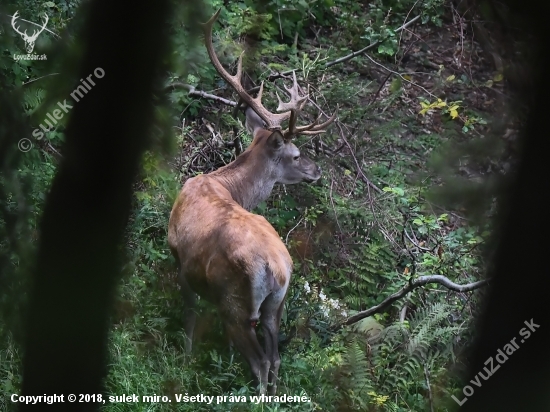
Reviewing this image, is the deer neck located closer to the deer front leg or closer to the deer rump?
the deer rump

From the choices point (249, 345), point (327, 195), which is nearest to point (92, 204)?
point (249, 345)

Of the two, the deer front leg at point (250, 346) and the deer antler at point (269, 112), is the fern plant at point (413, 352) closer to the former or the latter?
the deer front leg at point (250, 346)

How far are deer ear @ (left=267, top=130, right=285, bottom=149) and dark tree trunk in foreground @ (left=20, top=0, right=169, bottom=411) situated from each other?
4294mm

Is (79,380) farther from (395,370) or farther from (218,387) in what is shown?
(395,370)

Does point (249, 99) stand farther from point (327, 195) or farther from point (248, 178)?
point (327, 195)

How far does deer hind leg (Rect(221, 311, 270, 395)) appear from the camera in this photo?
5469 mm

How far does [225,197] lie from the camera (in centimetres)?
638

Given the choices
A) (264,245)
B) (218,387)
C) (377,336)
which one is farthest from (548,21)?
(377,336)

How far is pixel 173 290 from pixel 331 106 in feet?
11.5

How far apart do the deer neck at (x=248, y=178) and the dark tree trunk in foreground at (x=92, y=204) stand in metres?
4.08

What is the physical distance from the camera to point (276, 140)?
282 inches

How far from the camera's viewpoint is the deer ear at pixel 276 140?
7.11 meters

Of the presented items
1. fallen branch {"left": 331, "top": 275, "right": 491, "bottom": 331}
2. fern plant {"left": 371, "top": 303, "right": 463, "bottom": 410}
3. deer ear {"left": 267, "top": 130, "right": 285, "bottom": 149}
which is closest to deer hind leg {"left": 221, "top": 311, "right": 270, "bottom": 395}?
fern plant {"left": 371, "top": 303, "right": 463, "bottom": 410}

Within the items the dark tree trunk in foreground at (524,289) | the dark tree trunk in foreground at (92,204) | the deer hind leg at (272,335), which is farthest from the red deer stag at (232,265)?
the dark tree trunk in foreground at (524,289)
